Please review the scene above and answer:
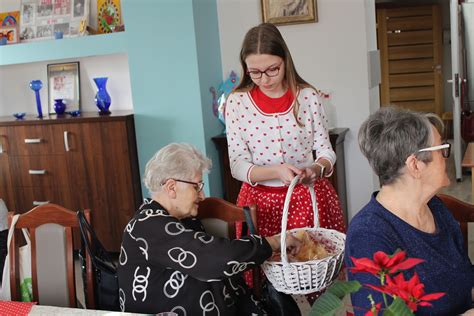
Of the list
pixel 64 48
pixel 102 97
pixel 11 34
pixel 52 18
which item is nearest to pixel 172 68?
pixel 102 97

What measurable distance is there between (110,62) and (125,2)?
2.08ft

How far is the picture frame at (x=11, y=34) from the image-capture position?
178 inches

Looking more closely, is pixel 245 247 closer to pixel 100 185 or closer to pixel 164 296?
pixel 164 296

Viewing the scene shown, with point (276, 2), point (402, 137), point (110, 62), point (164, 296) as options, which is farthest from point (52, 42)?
point (402, 137)

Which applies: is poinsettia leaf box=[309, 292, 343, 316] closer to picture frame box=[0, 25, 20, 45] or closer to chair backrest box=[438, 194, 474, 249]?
chair backrest box=[438, 194, 474, 249]

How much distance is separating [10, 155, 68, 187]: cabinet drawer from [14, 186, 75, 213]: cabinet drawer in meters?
0.04

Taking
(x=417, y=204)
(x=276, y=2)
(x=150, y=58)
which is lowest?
(x=417, y=204)

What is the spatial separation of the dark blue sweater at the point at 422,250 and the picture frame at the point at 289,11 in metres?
2.40

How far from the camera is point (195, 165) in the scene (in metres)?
1.94

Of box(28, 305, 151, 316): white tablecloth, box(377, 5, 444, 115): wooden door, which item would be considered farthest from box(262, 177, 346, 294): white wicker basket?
box(377, 5, 444, 115): wooden door

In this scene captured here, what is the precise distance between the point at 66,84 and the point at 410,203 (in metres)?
3.39

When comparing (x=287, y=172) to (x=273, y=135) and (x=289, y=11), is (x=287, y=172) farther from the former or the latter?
(x=289, y=11)

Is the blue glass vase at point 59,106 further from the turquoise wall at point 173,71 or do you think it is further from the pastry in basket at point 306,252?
the pastry in basket at point 306,252

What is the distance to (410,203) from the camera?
165 centimetres
